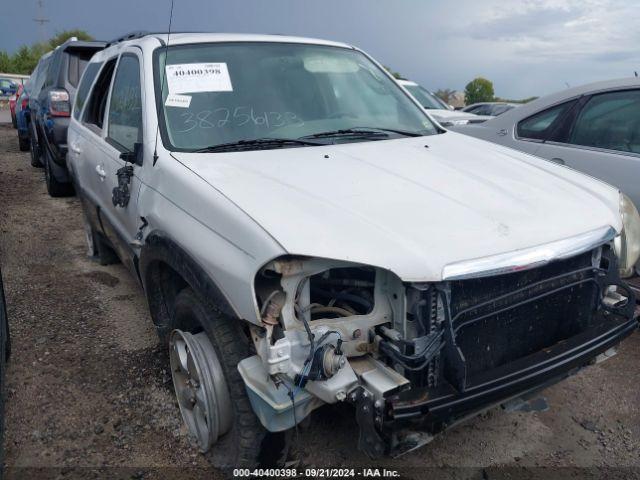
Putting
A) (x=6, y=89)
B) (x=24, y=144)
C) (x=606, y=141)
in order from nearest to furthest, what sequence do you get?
(x=606, y=141) → (x=24, y=144) → (x=6, y=89)

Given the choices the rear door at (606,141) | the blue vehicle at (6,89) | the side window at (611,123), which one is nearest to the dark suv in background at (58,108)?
the rear door at (606,141)

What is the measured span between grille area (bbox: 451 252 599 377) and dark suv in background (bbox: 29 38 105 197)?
5.84 metres

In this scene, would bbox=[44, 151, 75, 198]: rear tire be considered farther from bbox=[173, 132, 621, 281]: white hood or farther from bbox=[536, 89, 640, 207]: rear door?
bbox=[536, 89, 640, 207]: rear door

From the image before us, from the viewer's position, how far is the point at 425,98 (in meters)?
9.09

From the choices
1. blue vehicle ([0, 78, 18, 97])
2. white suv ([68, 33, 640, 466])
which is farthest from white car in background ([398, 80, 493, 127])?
blue vehicle ([0, 78, 18, 97])

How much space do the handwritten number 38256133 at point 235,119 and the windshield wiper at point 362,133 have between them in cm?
15

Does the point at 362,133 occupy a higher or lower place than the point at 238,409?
higher

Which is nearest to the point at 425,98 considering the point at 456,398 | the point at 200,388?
the point at 200,388

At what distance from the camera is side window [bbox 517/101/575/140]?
14.5ft

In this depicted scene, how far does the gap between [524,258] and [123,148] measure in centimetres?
235

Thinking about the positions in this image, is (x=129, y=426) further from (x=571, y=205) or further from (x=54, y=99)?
(x=54, y=99)

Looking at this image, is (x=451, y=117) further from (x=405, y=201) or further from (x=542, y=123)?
(x=405, y=201)

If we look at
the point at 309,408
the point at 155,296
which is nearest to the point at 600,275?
the point at 309,408

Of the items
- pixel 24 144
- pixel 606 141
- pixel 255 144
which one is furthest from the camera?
pixel 24 144
